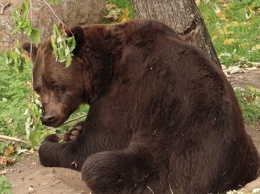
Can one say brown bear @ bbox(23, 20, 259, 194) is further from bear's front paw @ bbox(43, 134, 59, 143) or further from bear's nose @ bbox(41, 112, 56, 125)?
bear's front paw @ bbox(43, 134, 59, 143)

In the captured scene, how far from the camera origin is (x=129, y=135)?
6.29 metres

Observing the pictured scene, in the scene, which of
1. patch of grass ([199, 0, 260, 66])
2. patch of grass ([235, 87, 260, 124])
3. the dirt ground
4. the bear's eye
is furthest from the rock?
the bear's eye

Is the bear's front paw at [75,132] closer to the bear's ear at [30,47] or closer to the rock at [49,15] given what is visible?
the bear's ear at [30,47]

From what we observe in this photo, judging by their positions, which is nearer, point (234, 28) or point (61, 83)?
point (61, 83)

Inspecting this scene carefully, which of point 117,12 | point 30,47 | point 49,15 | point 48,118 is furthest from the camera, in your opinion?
point 117,12

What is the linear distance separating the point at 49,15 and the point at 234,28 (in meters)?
3.43

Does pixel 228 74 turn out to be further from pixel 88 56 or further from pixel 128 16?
pixel 128 16

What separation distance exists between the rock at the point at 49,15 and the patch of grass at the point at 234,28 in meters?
2.29

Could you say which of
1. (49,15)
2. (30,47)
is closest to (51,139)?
(30,47)

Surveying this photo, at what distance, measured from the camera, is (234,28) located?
12.4m

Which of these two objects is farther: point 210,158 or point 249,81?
point 249,81

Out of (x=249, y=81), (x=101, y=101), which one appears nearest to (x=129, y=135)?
(x=101, y=101)

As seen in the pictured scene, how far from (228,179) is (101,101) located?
144 centimetres

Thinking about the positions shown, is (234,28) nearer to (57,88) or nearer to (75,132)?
(75,132)
